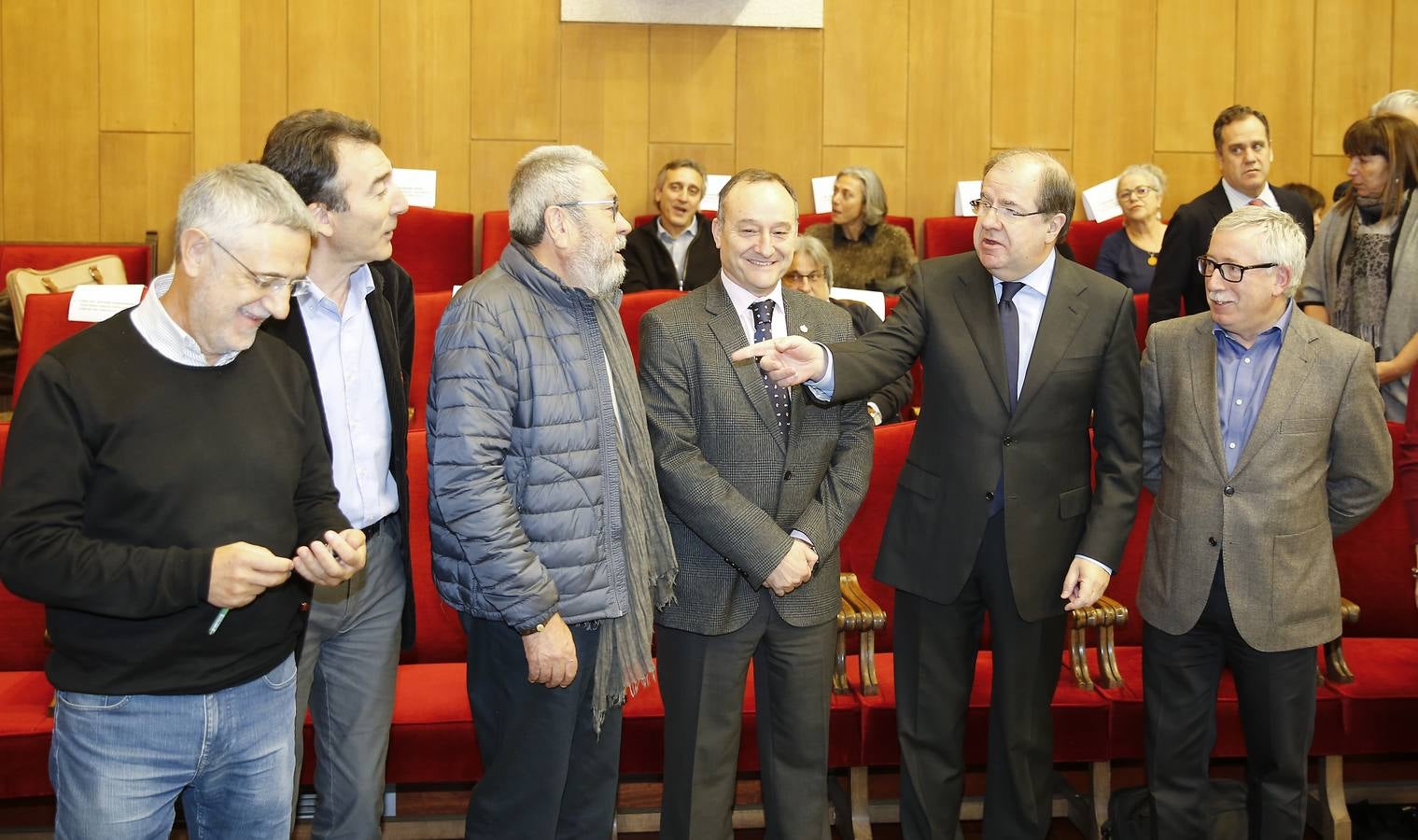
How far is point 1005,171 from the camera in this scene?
260 centimetres

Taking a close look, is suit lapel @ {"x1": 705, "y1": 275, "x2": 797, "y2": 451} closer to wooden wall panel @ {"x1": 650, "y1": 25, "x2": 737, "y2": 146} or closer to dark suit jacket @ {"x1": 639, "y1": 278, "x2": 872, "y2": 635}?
dark suit jacket @ {"x1": 639, "y1": 278, "x2": 872, "y2": 635}

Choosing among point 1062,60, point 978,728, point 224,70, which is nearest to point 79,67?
point 224,70

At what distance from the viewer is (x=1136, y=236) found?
5590mm

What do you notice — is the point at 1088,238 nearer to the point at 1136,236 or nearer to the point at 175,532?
the point at 1136,236

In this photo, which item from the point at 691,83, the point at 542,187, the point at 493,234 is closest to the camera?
the point at 542,187

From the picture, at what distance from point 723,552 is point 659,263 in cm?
320

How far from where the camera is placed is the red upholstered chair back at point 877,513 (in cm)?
337

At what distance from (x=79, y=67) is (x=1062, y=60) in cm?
497

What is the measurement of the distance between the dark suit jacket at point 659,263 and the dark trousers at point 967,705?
2.92 meters

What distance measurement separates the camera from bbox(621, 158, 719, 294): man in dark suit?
542 centimetres

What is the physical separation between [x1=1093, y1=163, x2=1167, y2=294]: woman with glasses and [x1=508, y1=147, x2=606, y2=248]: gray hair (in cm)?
374

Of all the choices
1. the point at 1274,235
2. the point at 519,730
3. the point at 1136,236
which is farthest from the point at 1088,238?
the point at 519,730

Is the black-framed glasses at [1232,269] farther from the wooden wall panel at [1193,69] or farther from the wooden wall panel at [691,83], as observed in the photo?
the wooden wall panel at [1193,69]

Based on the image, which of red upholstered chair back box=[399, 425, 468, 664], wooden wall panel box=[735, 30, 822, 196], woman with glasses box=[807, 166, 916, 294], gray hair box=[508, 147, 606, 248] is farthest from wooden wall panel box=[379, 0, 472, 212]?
gray hair box=[508, 147, 606, 248]
